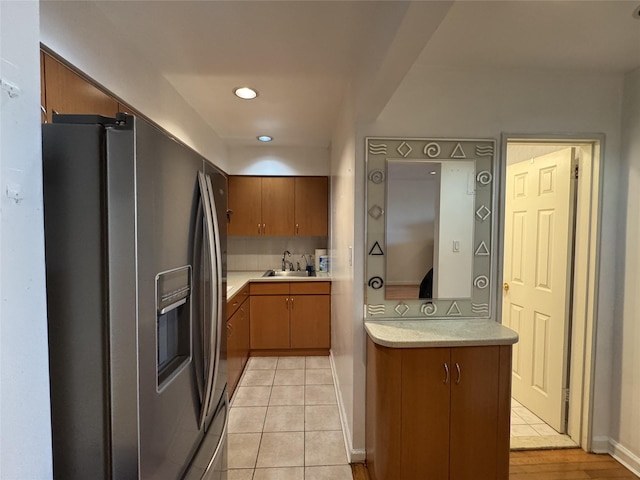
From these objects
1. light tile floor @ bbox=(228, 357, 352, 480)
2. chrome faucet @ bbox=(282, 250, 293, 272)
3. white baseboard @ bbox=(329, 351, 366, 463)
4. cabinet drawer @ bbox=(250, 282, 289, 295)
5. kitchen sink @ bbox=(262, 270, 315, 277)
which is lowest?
light tile floor @ bbox=(228, 357, 352, 480)

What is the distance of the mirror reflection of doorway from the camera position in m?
2.03

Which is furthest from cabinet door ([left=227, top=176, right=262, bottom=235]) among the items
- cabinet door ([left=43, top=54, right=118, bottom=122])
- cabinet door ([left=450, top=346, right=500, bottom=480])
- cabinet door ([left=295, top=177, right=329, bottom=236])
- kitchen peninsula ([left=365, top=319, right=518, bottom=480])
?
cabinet door ([left=450, top=346, right=500, bottom=480])

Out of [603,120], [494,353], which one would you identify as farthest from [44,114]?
[603,120]

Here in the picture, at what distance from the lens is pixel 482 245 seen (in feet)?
6.21

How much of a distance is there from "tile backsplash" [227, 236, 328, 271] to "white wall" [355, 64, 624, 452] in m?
2.21

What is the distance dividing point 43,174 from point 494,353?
1.93m

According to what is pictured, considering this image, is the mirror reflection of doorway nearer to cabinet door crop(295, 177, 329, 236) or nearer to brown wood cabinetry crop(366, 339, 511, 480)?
brown wood cabinetry crop(366, 339, 511, 480)

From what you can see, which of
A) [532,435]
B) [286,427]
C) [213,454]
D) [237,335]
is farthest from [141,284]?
[532,435]

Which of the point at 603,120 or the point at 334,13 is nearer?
the point at 334,13

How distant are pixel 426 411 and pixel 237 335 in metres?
1.79

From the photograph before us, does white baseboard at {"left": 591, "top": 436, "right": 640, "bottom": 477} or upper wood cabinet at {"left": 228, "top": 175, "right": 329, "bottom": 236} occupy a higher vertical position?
upper wood cabinet at {"left": 228, "top": 175, "right": 329, "bottom": 236}

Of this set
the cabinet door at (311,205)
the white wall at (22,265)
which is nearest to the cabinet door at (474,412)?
the white wall at (22,265)

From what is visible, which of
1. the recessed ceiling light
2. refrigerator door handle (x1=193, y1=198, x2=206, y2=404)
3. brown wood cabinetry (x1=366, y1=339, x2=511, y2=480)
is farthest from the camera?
the recessed ceiling light

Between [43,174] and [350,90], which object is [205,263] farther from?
[350,90]
